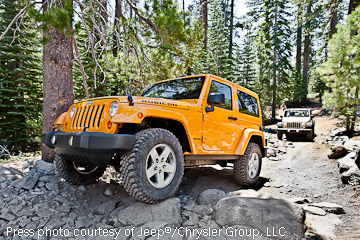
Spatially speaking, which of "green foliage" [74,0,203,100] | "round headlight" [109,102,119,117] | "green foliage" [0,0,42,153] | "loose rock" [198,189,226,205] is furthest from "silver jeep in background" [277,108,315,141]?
"green foliage" [0,0,42,153]

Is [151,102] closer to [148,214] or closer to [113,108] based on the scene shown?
[113,108]

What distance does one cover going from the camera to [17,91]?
10672 mm

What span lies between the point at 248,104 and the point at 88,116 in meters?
3.59

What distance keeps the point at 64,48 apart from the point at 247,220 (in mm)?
4730

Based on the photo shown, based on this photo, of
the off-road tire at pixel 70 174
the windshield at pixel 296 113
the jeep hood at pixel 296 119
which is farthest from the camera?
the windshield at pixel 296 113

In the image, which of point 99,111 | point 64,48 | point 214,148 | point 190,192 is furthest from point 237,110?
point 64,48

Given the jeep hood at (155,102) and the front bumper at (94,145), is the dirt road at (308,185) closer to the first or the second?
the jeep hood at (155,102)

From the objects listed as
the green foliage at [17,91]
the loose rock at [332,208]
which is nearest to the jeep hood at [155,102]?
the loose rock at [332,208]

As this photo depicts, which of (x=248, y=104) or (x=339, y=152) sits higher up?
(x=248, y=104)

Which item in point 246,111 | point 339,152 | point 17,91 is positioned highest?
point 17,91

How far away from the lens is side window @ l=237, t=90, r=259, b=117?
492cm

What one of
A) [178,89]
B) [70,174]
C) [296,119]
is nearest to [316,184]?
[178,89]

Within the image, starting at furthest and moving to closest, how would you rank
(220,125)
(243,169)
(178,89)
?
(243,169) → (178,89) → (220,125)

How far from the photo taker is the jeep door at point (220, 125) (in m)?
3.73
